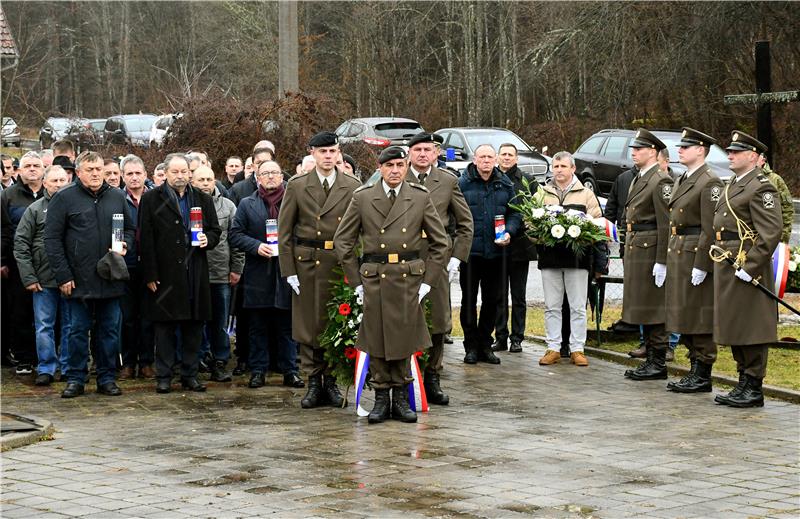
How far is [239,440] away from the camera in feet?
30.0

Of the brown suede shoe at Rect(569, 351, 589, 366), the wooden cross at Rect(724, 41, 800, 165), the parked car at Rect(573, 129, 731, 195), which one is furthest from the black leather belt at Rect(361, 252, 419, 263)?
the parked car at Rect(573, 129, 731, 195)

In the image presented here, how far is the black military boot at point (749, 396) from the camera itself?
34.4ft

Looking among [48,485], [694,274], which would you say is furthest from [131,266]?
[694,274]

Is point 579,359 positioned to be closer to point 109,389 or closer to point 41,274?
point 109,389

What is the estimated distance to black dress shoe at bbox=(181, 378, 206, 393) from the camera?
453 inches

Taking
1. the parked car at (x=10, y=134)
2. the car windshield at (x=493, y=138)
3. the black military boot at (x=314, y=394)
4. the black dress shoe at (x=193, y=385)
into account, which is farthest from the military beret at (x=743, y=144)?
the parked car at (x=10, y=134)

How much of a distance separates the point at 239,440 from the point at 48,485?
1676mm

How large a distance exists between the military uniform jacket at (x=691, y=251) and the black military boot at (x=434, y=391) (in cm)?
225

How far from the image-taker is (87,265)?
36.9 ft

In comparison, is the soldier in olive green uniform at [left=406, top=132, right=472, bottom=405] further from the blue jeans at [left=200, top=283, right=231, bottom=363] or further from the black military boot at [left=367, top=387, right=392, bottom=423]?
the blue jeans at [left=200, top=283, right=231, bottom=363]

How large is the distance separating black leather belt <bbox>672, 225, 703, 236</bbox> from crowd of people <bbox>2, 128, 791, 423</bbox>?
2 centimetres

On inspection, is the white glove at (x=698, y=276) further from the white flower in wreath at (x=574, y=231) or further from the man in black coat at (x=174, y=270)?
the man in black coat at (x=174, y=270)

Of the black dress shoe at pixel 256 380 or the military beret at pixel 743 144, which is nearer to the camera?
the military beret at pixel 743 144

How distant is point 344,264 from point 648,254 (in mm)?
3581
